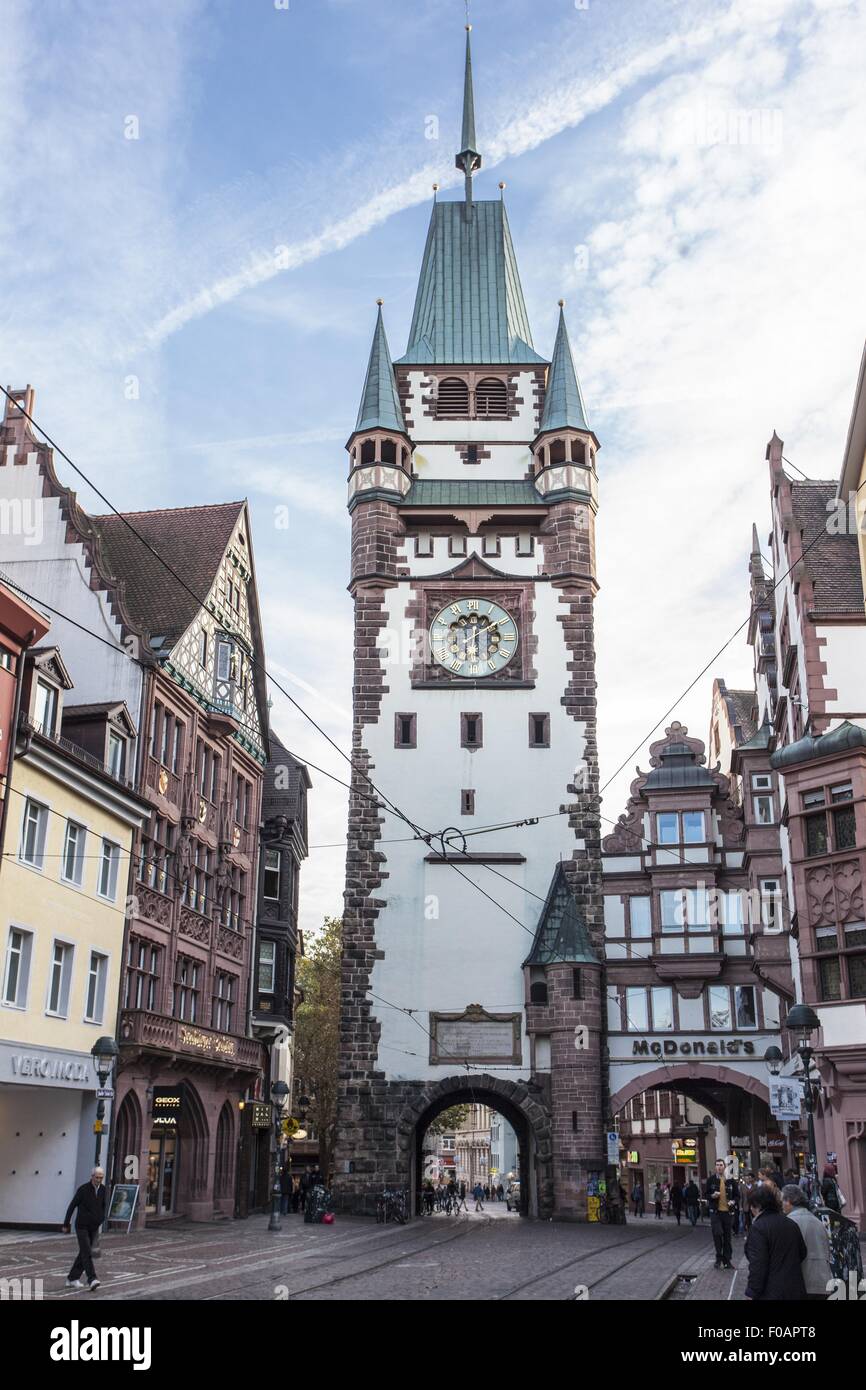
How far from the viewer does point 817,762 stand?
93.9ft

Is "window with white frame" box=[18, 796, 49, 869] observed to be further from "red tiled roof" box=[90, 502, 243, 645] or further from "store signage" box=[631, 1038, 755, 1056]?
"store signage" box=[631, 1038, 755, 1056]

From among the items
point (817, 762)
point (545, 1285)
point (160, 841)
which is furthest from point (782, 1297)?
point (160, 841)

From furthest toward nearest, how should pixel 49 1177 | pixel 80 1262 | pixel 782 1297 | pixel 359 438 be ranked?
pixel 359 438
pixel 49 1177
pixel 80 1262
pixel 782 1297

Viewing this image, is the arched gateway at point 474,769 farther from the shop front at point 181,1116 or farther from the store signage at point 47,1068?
the store signage at point 47,1068

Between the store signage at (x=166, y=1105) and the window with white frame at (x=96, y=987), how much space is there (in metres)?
3.62

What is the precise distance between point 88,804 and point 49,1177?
23.2 ft

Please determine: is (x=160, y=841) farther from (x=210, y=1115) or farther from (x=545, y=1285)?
(x=545, y=1285)

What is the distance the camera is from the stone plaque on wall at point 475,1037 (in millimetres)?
37781

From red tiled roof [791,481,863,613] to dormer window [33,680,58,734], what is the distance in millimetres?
15600


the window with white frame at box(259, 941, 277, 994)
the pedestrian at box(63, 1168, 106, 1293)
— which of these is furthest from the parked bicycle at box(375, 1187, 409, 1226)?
the pedestrian at box(63, 1168, 106, 1293)

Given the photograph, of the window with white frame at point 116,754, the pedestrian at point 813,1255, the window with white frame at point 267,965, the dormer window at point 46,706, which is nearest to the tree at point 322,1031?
the window with white frame at point 267,965

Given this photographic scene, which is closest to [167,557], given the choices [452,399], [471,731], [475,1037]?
[471,731]

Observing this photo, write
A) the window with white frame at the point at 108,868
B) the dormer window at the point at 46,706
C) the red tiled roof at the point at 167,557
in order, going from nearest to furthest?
the dormer window at the point at 46,706
the window with white frame at the point at 108,868
the red tiled roof at the point at 167,557

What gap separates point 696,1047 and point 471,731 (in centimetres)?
1053
